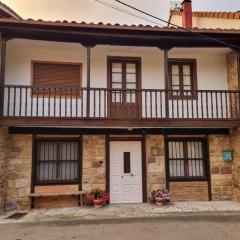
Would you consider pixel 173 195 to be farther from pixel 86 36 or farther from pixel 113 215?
pixel 86 36

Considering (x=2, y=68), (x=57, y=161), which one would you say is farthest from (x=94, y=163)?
(x=2, y=68)

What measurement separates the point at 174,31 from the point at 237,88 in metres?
3.14

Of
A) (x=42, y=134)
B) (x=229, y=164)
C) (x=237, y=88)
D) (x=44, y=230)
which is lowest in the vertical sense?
(x=44, y=230)

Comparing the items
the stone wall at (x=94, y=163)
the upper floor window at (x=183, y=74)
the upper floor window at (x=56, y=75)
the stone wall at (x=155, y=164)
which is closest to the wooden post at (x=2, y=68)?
the upper floor window at (x=56, y=75)

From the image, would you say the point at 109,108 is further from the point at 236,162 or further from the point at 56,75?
the point at 236,162

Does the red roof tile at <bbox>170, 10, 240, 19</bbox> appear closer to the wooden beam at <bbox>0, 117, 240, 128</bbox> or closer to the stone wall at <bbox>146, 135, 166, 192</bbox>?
the wooden beam at <bbox>0, 117, 240, 128</bbox>

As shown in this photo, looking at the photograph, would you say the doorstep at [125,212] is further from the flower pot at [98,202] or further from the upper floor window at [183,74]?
the upper floor window at [183,74]

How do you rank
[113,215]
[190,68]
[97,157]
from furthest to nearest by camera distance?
[190,68] < [97,157] < [113,215]

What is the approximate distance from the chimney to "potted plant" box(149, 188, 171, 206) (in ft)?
25.2

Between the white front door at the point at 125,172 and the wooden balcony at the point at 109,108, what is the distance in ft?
3.93

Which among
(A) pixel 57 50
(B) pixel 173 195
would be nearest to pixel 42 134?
(A) pixel 57 50

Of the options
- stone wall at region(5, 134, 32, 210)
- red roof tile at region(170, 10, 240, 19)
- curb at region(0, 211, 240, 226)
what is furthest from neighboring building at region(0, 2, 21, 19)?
red roof tile at region(170, 10, 240, 19)

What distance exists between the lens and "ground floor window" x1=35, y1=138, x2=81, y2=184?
10.4 meters

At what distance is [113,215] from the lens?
9.02 meters
